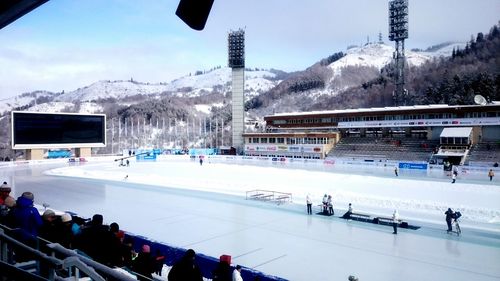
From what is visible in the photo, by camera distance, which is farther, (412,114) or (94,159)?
(94,159)

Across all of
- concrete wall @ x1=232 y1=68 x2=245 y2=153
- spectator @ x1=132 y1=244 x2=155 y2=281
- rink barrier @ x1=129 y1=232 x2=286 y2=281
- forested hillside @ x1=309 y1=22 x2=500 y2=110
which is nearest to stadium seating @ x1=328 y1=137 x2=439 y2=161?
concrete wall @ x1=232 y1=68 x2=245 y2=153

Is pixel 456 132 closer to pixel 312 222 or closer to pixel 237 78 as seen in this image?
pixel 312 222

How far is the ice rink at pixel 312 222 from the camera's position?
886 centimetres

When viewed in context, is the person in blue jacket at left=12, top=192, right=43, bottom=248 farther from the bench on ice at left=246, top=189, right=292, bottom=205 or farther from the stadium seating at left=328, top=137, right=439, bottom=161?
the stadium seating at left=328, top=137, right=439, bottom=161

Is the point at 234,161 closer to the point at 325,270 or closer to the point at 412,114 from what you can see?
the point at 412,114

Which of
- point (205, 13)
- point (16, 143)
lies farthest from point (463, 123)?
point (16, 143)

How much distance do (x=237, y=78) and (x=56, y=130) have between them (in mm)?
26102

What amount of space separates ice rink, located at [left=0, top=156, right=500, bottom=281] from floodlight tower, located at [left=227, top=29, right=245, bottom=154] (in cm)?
3022

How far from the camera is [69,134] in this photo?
4362 cm

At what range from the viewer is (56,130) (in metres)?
42.6

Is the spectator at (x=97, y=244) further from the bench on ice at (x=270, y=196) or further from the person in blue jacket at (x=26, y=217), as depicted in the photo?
the bench on ice at (x=270, y=196)

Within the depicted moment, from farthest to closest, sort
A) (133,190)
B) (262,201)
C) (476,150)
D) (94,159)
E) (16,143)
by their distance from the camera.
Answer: (94,159)
(16,143)
(476,150)
(133,190)
(262,201)

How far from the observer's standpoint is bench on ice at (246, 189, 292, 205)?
17.6 meters

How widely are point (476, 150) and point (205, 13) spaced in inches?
1423
